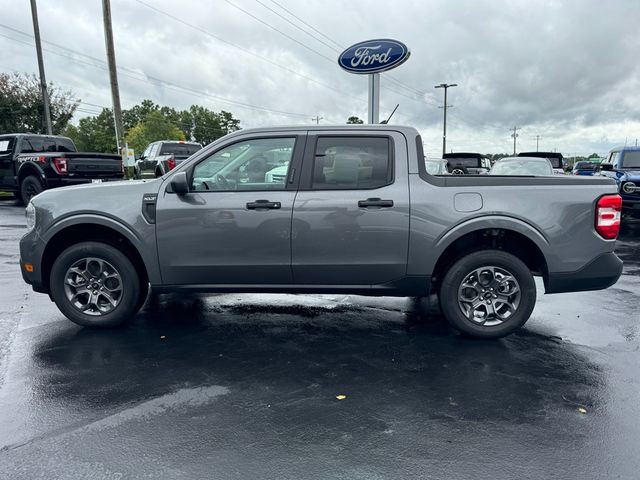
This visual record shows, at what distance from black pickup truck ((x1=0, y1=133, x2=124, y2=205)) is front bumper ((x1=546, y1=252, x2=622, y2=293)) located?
11.0 metres

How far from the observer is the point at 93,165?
1316cm

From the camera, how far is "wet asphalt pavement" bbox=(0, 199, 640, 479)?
266 centimetres

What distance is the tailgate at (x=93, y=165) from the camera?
12867 millimetres

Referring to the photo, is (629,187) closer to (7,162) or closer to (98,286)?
(98,286)

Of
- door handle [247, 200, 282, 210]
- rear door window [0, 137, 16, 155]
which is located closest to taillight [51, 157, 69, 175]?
rear door window [0, 137, 16, 155]

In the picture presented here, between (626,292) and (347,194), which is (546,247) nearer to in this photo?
(347,194)

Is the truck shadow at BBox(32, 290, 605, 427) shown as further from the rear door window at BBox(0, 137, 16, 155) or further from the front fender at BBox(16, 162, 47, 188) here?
the rear door window at BBox(0, 137, 16, 155)

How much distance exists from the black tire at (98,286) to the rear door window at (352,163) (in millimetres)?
1965

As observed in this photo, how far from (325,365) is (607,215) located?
2.76m

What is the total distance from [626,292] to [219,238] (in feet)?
17.2

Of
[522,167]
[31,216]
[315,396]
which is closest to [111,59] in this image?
[522,167]

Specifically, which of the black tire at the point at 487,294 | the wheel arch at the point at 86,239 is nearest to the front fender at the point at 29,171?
the wheel arch at the point at 86,239

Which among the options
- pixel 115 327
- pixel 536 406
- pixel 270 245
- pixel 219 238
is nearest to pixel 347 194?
pixel 270 245

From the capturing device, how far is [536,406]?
10.8ft
